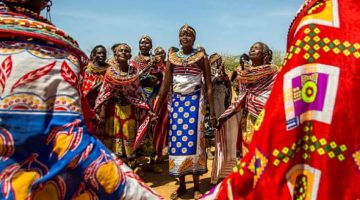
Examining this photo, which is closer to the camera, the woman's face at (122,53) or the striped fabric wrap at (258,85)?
the striped fabric wrap at (258,85)

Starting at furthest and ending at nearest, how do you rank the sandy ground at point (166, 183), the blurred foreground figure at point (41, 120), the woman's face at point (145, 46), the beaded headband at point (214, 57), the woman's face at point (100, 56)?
the beaded headband at point (214, 57)
the woman's face at point (145, 46)
the woman's face at point (100, 56)
the sandy ground at point (166, 183)
the blurred foreground figure at point (41, 120)

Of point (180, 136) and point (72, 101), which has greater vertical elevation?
point (72, 101)

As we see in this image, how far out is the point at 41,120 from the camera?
2256mm

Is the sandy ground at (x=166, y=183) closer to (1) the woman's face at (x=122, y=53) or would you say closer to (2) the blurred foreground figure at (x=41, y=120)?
(1) the woman's face at (x=122, y=53)

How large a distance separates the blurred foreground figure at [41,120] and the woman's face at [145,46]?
5918 mm

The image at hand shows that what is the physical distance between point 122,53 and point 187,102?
159 cm

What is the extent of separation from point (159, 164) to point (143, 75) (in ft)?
5.38

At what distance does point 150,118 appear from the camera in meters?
6.79

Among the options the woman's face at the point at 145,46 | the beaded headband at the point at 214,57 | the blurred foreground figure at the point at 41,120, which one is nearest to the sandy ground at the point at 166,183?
the woman's face at the point at 145,46

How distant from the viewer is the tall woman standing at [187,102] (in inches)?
223

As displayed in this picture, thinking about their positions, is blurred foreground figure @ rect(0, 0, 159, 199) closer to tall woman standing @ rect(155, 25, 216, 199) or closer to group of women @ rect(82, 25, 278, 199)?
group of women @ rect(82, 25, 278, 199)

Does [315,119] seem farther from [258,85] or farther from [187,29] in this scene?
[187,29]

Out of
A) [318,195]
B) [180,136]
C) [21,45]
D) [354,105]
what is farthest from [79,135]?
[180,136]

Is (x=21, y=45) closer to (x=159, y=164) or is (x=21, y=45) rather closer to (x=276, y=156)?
(x=276, y=156)
